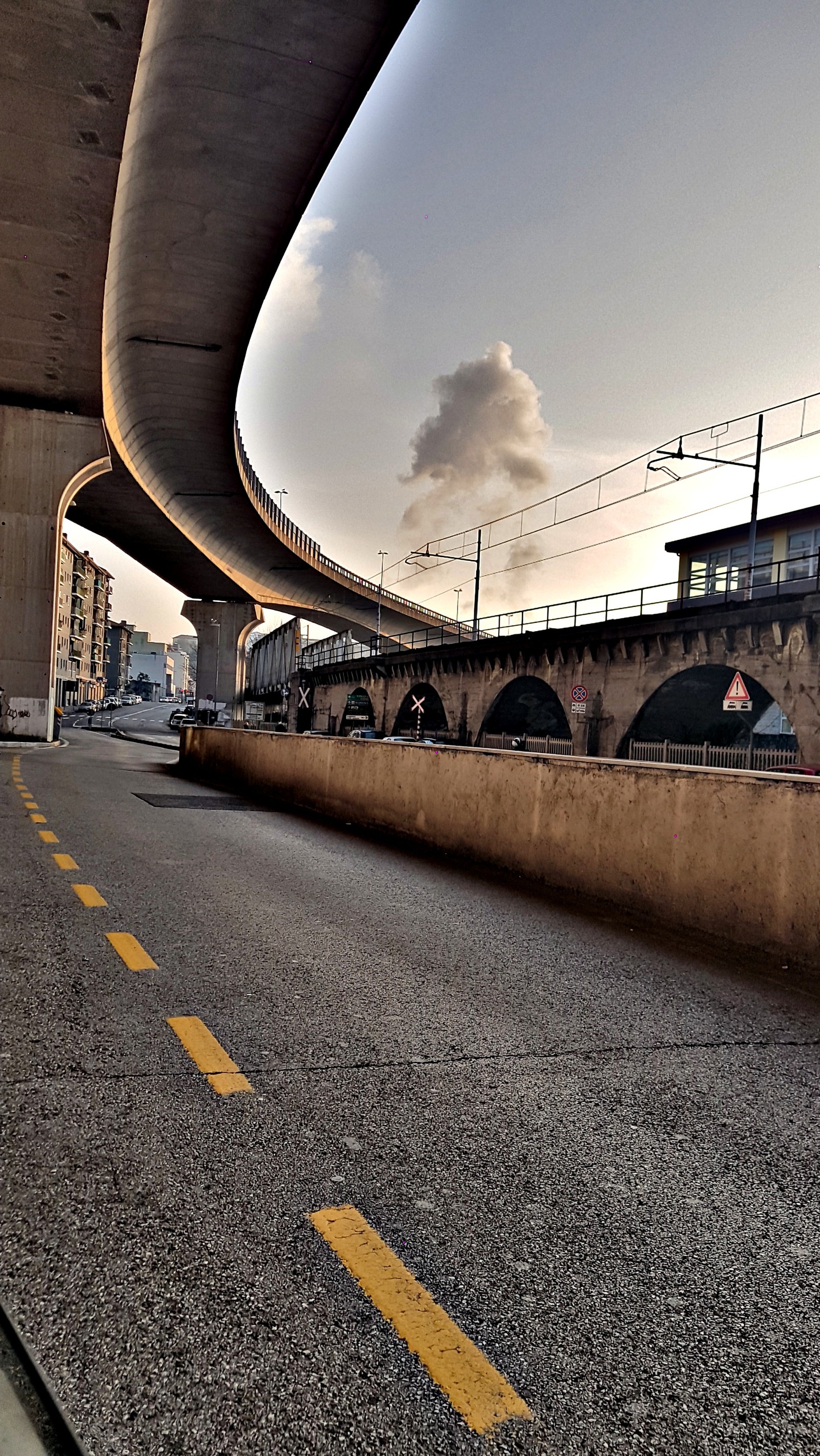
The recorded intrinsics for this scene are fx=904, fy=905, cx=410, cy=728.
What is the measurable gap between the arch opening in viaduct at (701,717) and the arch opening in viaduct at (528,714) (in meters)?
8.48

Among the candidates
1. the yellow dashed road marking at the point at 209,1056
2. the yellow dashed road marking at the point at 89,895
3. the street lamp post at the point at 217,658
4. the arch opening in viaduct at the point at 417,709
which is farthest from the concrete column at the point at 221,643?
the yellow dashed road marking at the point at 209,1056

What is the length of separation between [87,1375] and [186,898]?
495cm

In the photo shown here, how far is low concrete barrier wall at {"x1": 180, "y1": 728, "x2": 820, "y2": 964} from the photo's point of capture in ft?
18.4

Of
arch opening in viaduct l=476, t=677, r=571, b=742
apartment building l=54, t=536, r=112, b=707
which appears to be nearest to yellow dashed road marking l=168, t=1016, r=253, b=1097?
arch opening in viaduct l=476, t=677, r=571, b=742

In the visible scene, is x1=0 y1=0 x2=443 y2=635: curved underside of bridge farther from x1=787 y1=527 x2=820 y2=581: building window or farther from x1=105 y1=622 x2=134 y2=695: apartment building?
x1=105 y1=622 x2=134 y2=695: apartment building

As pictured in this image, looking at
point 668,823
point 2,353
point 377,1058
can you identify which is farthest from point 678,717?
point 377,1058

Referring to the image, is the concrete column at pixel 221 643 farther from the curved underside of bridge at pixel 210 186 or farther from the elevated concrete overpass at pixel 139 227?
the curved underside of bridge at pixel 210 186

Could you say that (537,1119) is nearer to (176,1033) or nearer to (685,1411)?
(685,1411)

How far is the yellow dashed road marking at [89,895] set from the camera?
6.39 metres

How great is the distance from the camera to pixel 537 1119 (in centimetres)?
317

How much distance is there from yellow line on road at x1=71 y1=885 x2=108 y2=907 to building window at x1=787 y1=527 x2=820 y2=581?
44.2 metres

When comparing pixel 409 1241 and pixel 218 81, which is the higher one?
pixel 218 81

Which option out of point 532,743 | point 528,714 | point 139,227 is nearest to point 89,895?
point 139,227

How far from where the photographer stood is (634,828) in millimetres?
6941
